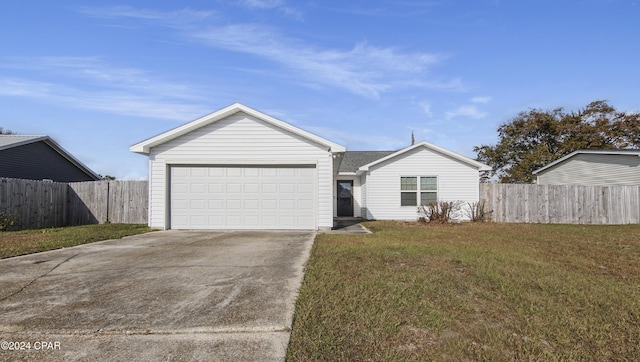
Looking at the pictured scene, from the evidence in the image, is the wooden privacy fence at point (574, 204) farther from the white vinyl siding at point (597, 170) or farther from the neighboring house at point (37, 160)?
the neighboring house at point (37, 160)

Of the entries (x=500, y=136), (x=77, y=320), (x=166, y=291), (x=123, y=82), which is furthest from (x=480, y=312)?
(x=500, y=136)

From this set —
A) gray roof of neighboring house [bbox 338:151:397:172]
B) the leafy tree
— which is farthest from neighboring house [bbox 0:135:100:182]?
the leafy tree

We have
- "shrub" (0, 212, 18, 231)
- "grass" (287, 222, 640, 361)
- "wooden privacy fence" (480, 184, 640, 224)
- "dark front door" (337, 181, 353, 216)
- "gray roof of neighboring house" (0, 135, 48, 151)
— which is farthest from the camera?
"dark front door" (337, 181, 353, 216)

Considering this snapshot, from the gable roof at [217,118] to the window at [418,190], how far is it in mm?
6412

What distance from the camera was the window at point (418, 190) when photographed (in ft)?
53.7

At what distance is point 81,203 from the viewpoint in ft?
47.6

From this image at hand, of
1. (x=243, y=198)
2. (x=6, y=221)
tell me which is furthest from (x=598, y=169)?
(x=6, y=221)

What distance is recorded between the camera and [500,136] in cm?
3156

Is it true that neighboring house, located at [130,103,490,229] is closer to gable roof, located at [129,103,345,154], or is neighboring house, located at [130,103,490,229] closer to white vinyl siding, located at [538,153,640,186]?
gable roof, located at [129,103,345,154]

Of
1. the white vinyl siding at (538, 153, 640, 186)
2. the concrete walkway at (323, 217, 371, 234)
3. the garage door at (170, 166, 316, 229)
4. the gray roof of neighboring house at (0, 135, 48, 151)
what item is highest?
the gray roof of neighboring house at (0, 135, 48, 151)

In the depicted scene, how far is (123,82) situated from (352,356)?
12.8m

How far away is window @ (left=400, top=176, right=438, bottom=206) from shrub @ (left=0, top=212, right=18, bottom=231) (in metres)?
15.7

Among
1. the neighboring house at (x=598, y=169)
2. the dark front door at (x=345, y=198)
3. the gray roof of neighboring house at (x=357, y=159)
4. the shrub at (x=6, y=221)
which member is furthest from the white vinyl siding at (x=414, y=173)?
the shrub at (x=6, y=221)

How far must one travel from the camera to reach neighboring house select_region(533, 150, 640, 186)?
16.7 m
